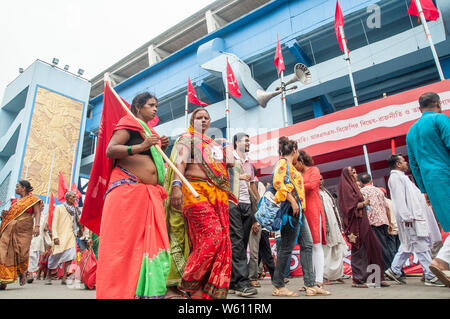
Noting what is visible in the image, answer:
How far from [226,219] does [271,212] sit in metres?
0.77

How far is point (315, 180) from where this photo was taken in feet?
13.5

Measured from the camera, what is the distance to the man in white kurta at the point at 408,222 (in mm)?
4207

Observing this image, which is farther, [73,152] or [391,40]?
[73,152]

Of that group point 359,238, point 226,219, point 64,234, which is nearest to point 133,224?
point 226,219

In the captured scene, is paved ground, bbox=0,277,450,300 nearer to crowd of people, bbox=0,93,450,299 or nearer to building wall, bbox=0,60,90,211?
crowd of people, bbox=0,93,450,299

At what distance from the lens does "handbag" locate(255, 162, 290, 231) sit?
3.36 m

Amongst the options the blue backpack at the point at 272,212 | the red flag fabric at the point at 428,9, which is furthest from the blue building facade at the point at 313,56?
the blue backpack at the point at 272,212

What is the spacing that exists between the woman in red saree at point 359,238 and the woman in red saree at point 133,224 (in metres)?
2.97
